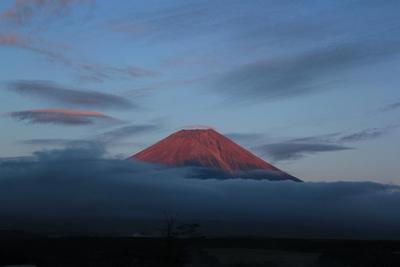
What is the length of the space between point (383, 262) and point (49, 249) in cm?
4012

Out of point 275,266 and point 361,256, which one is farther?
point 361,256

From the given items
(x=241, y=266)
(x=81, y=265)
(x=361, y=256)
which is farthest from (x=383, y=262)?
(x=81, y=265)

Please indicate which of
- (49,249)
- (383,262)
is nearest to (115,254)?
(49,249)

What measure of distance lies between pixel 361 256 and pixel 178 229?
3244cm

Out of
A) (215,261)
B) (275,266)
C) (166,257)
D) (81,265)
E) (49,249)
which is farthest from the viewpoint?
(49,249)

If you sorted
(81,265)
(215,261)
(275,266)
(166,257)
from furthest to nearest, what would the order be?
(215,261), (275,266), (81,265), (166,257)

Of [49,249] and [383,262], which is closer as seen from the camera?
[383,262]

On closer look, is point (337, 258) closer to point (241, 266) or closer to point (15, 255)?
point (241, 266)

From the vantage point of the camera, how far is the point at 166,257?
4691cm

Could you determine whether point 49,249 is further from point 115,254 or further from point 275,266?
point 275,266

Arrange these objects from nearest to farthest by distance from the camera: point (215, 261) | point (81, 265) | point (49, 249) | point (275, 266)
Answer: point (81, 265) < point (275, 266) < point (215, 261) < point (49, 249)

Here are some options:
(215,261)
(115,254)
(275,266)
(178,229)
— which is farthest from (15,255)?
(178,229)

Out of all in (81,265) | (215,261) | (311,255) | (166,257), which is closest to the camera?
(166,257)

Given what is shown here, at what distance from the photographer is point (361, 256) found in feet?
244
